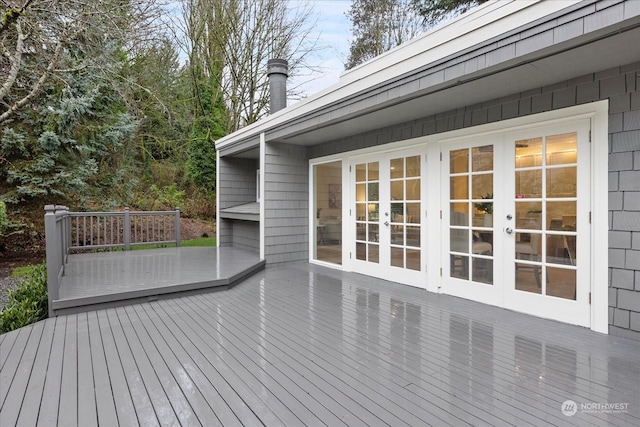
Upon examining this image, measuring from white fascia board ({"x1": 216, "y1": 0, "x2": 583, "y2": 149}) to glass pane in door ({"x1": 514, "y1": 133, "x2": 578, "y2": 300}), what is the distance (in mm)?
1258

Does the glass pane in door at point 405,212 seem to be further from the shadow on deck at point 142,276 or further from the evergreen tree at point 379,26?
the evergreen tree at point 379,26

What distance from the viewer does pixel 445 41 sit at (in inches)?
119

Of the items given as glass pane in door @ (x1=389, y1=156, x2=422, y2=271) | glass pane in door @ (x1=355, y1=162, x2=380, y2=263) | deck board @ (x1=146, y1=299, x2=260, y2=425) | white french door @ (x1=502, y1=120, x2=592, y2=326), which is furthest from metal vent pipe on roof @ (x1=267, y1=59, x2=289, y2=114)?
deck board @ (x1=146, y1=299, x2=260, y2=425)

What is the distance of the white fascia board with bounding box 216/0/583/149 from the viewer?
2484 mm

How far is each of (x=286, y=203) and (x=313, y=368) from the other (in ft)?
13.8

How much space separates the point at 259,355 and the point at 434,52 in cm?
305

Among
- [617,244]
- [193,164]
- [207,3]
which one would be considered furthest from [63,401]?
[207,3]

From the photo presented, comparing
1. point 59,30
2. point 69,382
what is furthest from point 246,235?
point 69,382

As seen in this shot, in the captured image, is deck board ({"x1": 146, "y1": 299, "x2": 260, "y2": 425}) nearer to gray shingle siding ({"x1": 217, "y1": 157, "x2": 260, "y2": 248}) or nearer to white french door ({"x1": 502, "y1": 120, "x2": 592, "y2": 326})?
white french door ({"x1": 502, "y1": 120, "x2": 592, "y2": 326})

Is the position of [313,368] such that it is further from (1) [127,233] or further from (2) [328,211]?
(1) [127,233]

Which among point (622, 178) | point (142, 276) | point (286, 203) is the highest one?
point (622, 178)

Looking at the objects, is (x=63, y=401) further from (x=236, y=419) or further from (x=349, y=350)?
(x=349, y=350)

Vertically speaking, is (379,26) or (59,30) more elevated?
(379,26)

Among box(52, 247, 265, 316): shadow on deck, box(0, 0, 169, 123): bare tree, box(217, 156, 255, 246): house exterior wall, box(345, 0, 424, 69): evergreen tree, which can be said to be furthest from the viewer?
box(345, 0, 424, 69): evergreen tree
